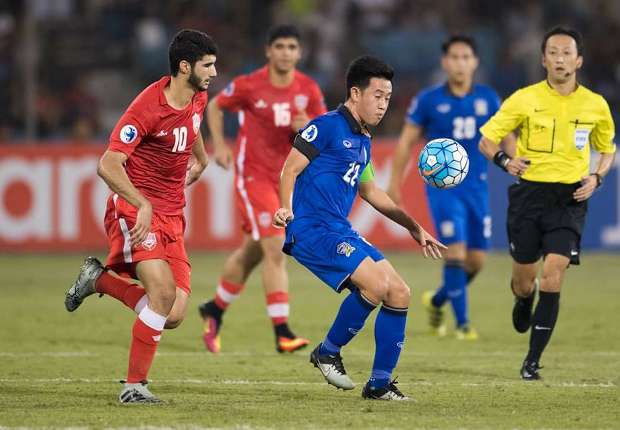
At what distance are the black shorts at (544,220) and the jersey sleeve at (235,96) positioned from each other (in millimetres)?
2973

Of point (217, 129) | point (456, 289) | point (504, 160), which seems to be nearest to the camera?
point (504, 160)

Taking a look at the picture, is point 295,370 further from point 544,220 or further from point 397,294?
point 544,220

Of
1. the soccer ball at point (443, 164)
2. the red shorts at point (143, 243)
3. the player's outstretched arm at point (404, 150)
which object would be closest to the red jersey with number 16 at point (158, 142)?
the red shorts at point (143, 243)

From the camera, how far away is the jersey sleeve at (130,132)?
26.8ft

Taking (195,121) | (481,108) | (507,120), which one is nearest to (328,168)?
(195,121)

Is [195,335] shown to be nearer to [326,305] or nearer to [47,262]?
[326,305]

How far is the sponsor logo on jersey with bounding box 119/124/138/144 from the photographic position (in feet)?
26.8

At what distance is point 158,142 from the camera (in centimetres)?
848

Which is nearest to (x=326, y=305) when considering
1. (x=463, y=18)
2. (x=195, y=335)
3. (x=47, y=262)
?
(x=195, y=335)

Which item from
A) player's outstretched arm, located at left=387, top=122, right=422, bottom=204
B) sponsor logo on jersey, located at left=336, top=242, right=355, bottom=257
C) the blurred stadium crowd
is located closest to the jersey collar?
sponsor logo on jersey, located at left=336, top=242, right=355, bottom=257

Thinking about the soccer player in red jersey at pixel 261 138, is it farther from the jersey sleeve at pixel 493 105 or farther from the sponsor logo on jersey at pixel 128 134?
the sponsor logo on jersey at pixel 128 134

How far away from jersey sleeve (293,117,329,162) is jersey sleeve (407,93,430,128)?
14.5ft

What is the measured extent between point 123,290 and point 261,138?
11.3 ft

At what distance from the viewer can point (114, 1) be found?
84.6 ft
